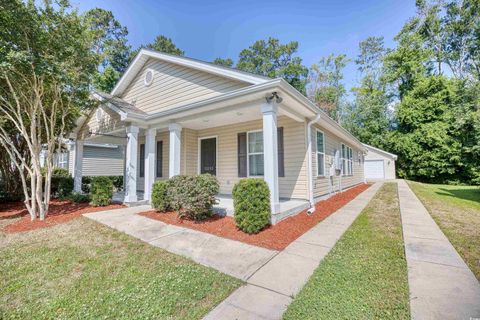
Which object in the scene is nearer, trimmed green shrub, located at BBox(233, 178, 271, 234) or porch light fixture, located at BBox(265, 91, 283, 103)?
trimmed green shrub, located at BBox(233, 178, 271, 234)

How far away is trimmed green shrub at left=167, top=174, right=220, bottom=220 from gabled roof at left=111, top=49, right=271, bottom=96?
2.78 metres

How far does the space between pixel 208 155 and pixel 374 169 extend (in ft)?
72.0

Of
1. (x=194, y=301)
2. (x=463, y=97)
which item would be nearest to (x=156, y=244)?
(x=194, y=301)

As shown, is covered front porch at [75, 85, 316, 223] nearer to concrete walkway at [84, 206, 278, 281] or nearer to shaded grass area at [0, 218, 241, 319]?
concrete walkway at [84, 206, 278, 281]

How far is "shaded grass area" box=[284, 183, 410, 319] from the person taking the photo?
7.05 ft

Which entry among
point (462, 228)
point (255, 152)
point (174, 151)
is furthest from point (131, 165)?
point (462, 228)

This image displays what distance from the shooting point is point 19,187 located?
918 cm

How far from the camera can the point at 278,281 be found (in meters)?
2.74

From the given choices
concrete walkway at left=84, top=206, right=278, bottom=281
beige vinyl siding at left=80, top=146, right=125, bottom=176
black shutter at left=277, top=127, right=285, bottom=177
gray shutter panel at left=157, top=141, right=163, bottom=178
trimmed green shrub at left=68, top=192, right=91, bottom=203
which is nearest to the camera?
concrete walkway at left=84, top=206, right=278, bottom=281

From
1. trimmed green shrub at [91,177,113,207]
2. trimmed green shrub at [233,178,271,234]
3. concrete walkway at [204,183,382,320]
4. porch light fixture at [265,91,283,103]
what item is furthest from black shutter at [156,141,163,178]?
concrete walkway at [204,183,382,320]

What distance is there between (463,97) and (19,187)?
100 feet

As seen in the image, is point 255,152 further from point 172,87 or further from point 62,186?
point 62,186

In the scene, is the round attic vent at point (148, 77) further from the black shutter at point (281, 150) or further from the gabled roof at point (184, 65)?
the black shutter at point (281, 150)

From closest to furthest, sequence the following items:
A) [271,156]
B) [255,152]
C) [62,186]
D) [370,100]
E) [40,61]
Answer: [271,156]
[40,61]
[255,152]
[62,186]
[370,100]
